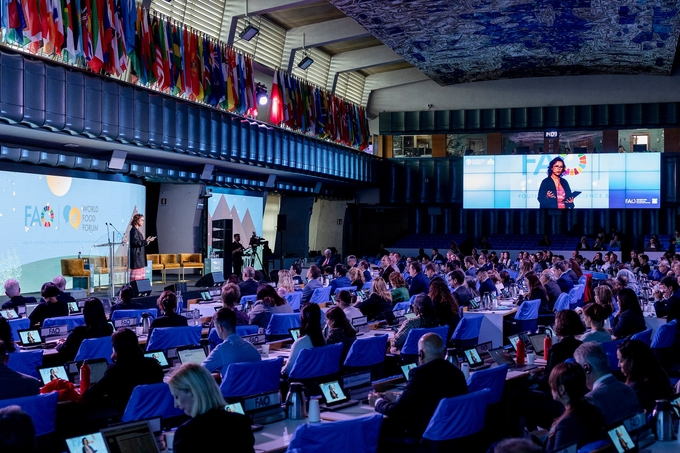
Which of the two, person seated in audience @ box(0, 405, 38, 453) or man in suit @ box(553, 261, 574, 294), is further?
man in suit @ box(553, 261, 574, 294)

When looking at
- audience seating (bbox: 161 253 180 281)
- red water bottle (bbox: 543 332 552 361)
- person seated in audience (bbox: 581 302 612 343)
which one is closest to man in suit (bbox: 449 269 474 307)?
red water bottle (bbox: 543 332 552 361)

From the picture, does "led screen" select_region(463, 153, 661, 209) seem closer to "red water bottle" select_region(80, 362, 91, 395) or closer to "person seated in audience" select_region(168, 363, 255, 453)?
"red water bottle" select_region(80, 362, 91, 395)

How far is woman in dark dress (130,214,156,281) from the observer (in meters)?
15.1

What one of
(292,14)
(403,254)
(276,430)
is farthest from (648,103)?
(276,430)

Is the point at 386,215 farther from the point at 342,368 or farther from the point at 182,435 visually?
the point at 182,435

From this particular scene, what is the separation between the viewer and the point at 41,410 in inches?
180

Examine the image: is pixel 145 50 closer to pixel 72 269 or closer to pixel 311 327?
pixel 72 269

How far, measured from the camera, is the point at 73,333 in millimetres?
7543

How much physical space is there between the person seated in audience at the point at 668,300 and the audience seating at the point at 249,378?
658 centimetres

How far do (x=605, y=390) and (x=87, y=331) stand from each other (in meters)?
5.02

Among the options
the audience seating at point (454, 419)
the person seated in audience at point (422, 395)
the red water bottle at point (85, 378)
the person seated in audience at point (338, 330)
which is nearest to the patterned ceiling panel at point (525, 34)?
the person seated in audience at point (338, 330)

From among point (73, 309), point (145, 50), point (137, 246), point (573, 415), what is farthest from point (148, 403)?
point (145, 50)

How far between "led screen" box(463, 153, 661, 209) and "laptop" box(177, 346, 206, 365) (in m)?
24.3

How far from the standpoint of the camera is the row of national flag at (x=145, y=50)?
44.9 ft
